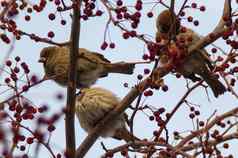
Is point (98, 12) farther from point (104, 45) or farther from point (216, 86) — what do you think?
point (216, 86)

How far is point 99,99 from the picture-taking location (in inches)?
243

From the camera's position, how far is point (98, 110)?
233 inches

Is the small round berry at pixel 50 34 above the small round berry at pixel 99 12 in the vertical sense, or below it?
below

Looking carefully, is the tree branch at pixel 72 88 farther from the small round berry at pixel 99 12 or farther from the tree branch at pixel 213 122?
the tree branch at pixel 213 122

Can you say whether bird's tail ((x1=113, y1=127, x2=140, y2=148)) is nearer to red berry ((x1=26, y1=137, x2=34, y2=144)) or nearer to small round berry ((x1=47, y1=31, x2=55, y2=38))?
small round berry ((x1=47, y1=31, x2=55, y2=38))

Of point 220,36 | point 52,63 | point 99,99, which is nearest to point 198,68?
point 99,99

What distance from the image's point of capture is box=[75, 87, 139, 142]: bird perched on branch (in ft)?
19.2

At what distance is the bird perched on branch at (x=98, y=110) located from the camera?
5.86 meters

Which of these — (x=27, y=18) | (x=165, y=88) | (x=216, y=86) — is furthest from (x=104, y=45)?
(x=216, y=86)

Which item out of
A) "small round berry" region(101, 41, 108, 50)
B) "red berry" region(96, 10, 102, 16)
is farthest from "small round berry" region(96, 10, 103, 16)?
"small round berry" region(101, 41, 108, 50)

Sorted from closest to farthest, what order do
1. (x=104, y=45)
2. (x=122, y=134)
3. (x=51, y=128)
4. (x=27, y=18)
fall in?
(x=51, y=128), (x=104, y=45), (x=27, y=18), (x=122, y=134)

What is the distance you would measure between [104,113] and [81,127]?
521 millimetres

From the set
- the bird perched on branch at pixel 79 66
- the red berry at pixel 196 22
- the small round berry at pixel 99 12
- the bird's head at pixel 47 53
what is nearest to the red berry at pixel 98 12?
the small round berry at pixel 99 12

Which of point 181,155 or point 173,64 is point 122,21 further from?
point 181,155
